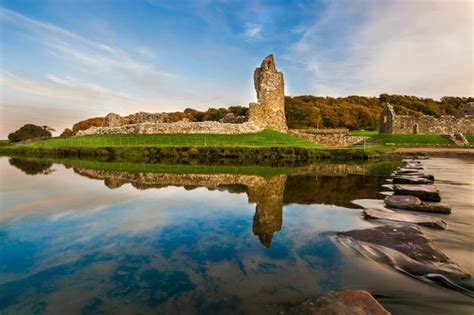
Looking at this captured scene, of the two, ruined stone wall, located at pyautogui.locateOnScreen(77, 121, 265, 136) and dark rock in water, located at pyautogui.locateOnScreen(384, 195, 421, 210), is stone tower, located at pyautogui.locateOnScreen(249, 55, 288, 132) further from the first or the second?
dark rock in water, located at pyautogui.locateOnScreen(384, 195, 421, 210)

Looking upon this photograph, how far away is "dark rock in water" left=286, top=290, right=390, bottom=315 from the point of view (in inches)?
110

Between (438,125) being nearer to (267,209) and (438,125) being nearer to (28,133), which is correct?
(267,209)

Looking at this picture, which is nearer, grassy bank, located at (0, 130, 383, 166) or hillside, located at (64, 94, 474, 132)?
grassy bank, located at (0, 130, 383, 166)

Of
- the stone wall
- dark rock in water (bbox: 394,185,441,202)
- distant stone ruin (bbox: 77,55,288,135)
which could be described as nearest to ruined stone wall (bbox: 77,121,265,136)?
distant stone ruin (bbox: 77,55,288,135)

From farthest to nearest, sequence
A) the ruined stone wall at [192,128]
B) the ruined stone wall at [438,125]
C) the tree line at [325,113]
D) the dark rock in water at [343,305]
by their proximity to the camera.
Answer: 1. the tree line at [325,113]
2. the ruined stone wall at [438,125]
3. the ruined stone wall at [192,128]
4. the dark rock in water at [343,305]

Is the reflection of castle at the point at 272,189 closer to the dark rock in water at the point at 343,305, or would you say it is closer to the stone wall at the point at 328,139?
the dark rock in water at the point at 343,305

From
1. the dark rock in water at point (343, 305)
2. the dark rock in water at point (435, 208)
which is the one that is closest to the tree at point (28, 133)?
the dark rock in water at point (435, 208)

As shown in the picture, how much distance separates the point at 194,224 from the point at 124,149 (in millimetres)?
22437

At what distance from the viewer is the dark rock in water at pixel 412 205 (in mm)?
6988

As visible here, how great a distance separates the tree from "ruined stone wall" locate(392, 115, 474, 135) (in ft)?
195

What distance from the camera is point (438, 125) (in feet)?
149

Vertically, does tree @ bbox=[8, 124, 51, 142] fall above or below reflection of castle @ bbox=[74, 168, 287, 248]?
above

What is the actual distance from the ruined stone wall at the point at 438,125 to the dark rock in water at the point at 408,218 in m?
44.0

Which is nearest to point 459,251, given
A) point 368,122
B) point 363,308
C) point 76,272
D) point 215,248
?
point 363,308
